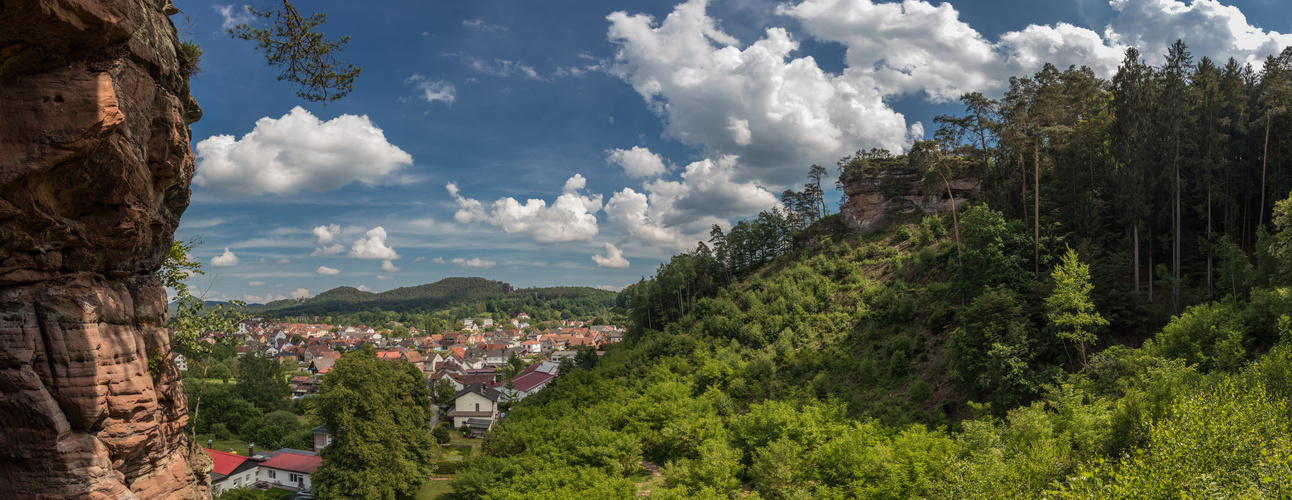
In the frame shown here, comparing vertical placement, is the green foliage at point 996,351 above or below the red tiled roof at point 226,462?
above

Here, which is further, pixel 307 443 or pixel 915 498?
pixel 307 443

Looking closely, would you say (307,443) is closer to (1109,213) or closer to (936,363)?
(936,363)

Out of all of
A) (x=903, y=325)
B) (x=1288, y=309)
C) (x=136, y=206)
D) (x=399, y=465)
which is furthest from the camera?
(x=903, y=325)

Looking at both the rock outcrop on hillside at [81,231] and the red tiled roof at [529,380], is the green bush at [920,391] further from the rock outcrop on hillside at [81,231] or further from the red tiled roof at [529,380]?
the red tiled roof at [529,380]

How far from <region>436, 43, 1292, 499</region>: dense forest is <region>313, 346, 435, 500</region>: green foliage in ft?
19.1

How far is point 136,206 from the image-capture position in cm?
746

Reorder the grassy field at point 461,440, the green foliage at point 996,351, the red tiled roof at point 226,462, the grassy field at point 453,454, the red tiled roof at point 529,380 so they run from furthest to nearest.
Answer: the red tiled roof at point 529,380
the grassy field at point 461,440
the grassy field at point 453,454
the red tiled roof at point 226,462
the green foliage at point 996,351

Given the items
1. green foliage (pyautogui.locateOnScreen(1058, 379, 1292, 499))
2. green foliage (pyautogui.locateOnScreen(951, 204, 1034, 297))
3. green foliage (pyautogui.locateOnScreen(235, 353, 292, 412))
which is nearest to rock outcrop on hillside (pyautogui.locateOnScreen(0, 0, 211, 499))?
green foliage (pyautogui.locateOnScreen(1058, 379, 1292, 499))

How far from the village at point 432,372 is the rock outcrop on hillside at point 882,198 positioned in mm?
35494

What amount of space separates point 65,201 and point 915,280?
47719mm

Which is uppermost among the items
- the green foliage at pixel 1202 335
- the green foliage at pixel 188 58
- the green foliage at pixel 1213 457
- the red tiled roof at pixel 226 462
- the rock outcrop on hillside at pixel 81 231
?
the green foliage at pixel 188 58

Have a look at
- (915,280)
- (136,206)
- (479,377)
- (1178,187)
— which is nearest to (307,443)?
(479,377)

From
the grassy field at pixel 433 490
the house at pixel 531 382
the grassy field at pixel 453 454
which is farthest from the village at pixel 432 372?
the grassy field at pixel 433 490

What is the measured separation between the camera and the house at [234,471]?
36.9 m
